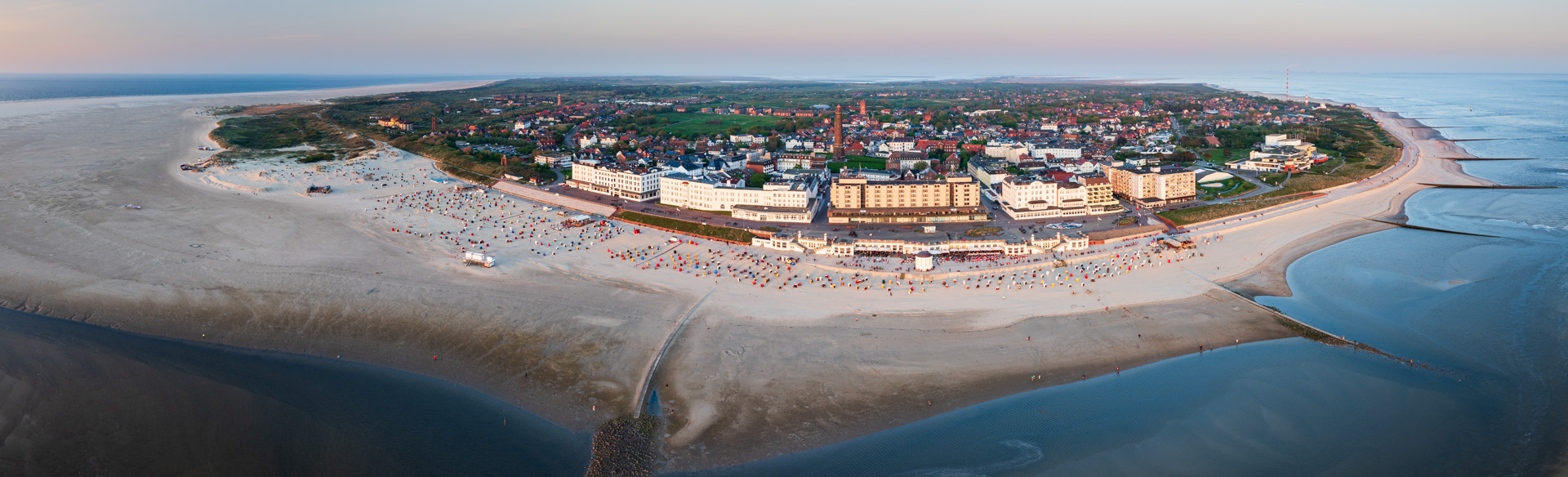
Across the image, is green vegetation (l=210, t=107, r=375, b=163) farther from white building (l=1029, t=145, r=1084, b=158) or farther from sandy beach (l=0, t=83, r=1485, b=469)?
white building (l=1029, t=145, r=1084, b=158)

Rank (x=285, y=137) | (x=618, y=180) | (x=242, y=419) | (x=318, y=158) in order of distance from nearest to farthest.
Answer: (x=242, y=419) → (x=618, y=180) → (x=318, y=158) → (x=285, y=137)

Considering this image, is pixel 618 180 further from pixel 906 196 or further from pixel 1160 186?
pixel 1160 186

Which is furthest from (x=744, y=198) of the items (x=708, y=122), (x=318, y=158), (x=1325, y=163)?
(x=708, y=122)

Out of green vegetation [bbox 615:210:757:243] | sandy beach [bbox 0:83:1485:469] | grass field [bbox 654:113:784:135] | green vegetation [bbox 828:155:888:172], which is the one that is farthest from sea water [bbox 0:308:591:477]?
grass field [bbox 654:113:784:135]

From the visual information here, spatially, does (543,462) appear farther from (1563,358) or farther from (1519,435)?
(1563,358)

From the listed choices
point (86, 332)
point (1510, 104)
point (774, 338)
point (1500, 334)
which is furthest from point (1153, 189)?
point (1510, 104)

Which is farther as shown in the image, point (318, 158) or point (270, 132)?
point (270, 132)
